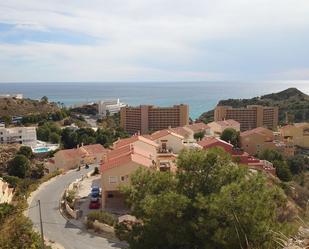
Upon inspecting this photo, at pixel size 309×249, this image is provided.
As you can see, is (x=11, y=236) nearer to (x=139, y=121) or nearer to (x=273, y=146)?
(x=273, y=146)

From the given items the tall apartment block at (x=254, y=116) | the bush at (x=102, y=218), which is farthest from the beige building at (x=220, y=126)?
the bush at (x=102, y=218)

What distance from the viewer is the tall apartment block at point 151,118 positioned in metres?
69.1

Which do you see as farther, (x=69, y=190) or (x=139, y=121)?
(x=139, y=121)

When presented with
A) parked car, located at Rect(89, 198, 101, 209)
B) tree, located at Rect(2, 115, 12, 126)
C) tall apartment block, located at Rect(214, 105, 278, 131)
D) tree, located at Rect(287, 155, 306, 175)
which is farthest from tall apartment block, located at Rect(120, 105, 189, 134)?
parked car, located at Rect(89, 198, 101, 209)

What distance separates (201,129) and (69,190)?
33.0 m

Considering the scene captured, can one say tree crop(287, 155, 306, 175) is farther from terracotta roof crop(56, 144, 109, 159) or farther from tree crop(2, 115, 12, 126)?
tree crop(2, 115, 12, 126)

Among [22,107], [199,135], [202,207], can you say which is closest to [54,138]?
[199,135]

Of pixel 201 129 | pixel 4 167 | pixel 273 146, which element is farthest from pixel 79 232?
pixel 201 129

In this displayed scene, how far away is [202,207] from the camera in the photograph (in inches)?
390

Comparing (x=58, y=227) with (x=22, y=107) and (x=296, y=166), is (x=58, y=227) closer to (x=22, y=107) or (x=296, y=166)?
(x=296, y=166)

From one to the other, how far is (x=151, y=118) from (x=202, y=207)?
195 ft

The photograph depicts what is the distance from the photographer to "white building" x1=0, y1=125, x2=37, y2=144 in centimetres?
6009

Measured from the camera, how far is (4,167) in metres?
46.5

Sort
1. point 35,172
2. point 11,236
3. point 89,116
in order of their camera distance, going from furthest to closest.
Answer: point 89,116 < point 35,172 < point 11,236
